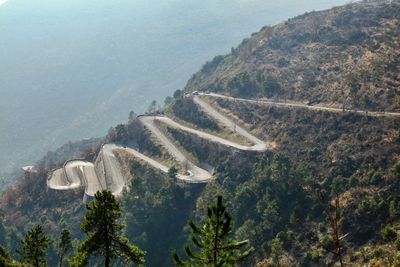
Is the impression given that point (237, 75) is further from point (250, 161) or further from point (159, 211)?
point (159, 211)

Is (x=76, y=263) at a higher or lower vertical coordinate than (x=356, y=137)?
higher

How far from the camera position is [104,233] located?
106 ft

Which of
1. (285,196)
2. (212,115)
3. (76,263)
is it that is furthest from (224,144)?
(76,263)

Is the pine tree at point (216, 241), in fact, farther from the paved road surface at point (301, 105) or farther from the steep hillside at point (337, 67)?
the paved road surface at point (301, 105)

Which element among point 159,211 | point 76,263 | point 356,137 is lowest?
point 159,211

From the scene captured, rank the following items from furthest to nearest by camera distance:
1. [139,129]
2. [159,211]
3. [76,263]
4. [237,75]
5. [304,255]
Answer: [237,75]
[139,129]
[159,211]
[304,255]
[76,263]

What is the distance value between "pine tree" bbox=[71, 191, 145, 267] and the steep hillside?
289ft

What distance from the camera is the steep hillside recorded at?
12344cm

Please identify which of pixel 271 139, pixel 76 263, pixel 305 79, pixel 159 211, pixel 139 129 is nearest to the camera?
pixel 76 263

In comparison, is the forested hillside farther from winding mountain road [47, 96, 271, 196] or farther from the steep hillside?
winding mountain road [47, 96, 271, 196]

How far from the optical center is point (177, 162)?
138 m

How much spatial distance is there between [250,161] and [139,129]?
5488cm

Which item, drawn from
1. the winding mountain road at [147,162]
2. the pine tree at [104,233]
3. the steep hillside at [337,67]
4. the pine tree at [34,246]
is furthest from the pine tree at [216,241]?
the winding mountain road at [147,162]

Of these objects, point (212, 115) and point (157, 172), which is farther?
point (212, 115)
